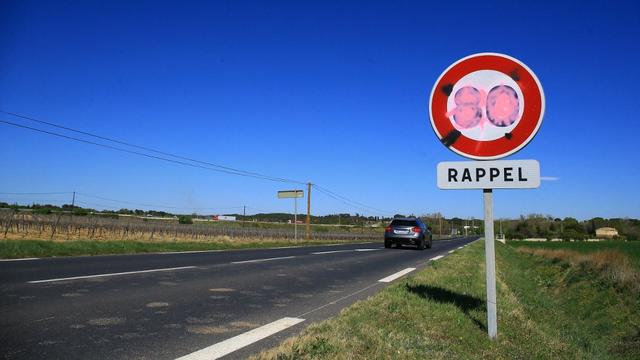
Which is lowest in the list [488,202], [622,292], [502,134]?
[622,292]

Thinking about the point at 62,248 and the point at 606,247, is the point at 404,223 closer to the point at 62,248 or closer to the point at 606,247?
the point at 62,248

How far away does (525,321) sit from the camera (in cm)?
491

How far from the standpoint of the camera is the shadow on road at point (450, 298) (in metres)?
5.29

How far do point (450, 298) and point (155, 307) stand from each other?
3838 millimetres

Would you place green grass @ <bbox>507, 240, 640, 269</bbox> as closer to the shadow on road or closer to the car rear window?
the car rear window

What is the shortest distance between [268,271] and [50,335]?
A: 6.08 m

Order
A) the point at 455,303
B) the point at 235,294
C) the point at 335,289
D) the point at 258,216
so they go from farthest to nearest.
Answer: the point at 258,216 < the point at 335,289 < the point at 235,294 < the point at 455,303

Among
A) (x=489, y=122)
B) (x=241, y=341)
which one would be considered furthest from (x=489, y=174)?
(x=241, y=341)

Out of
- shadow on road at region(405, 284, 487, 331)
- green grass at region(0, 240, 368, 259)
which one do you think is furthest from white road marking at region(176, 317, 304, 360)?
green grass at region(0, 240, 368, 259)

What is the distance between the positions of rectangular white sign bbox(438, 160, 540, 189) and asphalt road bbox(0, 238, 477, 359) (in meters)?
2.16

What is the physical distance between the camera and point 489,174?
3.68 m

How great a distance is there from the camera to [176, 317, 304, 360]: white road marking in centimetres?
346

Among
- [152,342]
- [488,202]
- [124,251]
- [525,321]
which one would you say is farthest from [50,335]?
[124,251]

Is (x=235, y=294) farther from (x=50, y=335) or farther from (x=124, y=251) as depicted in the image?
(x=124, y=251)
